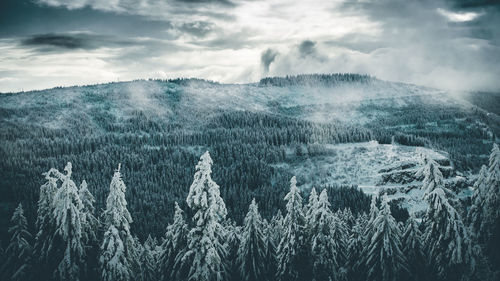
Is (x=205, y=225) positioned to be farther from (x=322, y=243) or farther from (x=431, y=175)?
(x=431, y=175)

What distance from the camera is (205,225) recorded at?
25.4 meters

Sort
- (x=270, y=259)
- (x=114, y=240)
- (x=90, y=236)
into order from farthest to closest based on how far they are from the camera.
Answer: (x=270, y=259), (x=90, y=236), (x=114, y=240)

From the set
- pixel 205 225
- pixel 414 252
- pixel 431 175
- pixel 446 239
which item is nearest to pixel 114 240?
pixel 205 225

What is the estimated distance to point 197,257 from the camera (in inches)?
1029

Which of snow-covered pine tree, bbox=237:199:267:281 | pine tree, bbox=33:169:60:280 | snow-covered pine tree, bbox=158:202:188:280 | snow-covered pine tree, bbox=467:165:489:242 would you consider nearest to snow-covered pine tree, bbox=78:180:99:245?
pine tree, bbox=33:169:60:280

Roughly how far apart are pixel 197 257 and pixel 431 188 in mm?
17899

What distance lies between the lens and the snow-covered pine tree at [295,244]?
→ 104ft

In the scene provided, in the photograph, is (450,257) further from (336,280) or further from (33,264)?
(33,264)

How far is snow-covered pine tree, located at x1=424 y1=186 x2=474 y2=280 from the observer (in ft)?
84.3

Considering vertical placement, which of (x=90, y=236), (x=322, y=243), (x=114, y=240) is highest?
(x=114, y=240)

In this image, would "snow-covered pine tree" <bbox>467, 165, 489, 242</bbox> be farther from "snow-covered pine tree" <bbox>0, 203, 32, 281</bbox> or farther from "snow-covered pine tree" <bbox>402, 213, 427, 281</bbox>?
"snow-covered pine tree" <bbox>0, 203, 32, 281</bbox>

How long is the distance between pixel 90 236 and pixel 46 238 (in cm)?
319

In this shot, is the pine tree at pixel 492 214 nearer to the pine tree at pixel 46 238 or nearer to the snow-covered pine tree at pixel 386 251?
the snow-covered pine tree at pixel 386 251

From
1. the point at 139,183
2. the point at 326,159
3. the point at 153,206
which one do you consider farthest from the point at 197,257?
the point at 326,159
